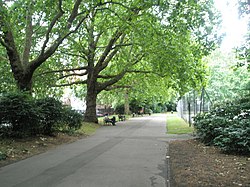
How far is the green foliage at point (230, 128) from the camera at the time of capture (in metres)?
9.09

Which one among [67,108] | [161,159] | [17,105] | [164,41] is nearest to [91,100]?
[67,108]

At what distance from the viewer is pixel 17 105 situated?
11.6m

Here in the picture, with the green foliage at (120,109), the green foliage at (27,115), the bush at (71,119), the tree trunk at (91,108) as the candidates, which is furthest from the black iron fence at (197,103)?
the green foliage at (120,109)

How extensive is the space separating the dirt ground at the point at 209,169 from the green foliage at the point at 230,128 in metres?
0.41

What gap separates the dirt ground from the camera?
5.96 metres

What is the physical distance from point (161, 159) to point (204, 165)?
1.88 m

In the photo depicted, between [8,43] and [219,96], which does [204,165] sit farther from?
[219,96]

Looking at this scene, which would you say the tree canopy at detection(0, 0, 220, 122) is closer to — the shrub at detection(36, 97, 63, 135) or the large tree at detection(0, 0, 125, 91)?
the large tree at detection(0, 0, 125, 91)

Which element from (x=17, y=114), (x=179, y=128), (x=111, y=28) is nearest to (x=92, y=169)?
(x=17, y=114)

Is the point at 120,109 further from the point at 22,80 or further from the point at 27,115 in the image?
the point at 27,115

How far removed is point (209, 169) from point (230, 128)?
359cm

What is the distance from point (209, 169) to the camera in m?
7.06

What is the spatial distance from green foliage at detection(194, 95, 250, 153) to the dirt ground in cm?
41

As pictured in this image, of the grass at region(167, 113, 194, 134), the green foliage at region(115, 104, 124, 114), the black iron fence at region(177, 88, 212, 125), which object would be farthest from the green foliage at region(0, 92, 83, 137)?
the green foliage at region(115, 104, 124, 114)
